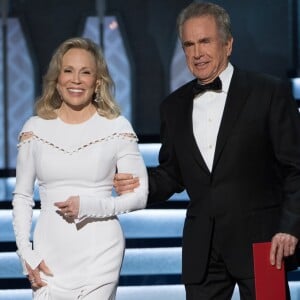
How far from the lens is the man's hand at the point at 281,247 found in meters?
2.86

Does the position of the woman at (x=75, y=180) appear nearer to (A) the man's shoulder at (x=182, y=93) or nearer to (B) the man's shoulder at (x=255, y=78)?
(A) the man's shoulder at (x=182, y=93)

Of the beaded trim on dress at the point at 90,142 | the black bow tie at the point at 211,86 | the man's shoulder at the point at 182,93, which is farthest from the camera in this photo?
the man's shoulder at the point at 182,93

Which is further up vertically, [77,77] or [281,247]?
[77,77]

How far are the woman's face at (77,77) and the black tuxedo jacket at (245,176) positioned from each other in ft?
1.13

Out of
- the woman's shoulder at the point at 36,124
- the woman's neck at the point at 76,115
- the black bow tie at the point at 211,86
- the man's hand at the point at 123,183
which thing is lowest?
the man's hand at the point at 123,183

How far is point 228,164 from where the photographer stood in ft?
9.78

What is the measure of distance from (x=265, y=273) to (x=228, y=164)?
0.35 meters

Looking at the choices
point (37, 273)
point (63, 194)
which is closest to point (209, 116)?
point (63, 194)

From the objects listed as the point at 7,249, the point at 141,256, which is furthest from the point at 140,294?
the point at 7,249

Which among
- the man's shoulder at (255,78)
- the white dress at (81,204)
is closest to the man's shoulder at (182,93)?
the man's shoulder at (255,78)

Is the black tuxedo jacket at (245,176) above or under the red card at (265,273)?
above

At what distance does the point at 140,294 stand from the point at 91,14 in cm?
137

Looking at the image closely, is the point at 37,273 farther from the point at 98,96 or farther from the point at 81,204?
the point at 98,96

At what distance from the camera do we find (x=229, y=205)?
3002 millimetres
